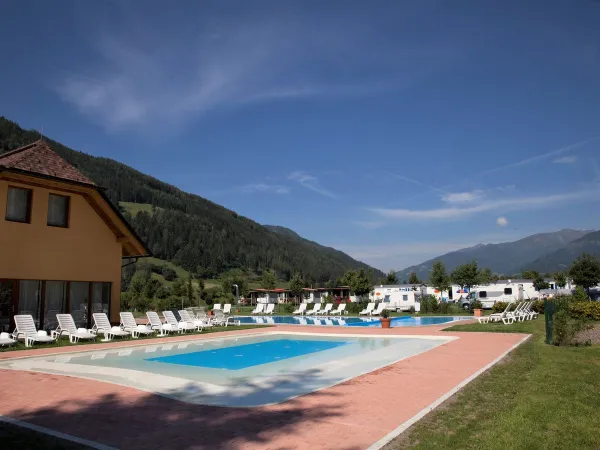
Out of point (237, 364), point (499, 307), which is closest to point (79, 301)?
point (237, 364)

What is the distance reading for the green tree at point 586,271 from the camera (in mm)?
45469

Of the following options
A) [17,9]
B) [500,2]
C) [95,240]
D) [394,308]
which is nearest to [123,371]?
[95,240]

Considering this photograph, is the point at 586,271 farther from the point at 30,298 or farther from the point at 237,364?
the point at 30,298

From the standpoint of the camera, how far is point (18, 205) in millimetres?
15375

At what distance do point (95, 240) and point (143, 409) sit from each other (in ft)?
42.1

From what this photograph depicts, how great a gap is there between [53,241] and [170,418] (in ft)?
40.8

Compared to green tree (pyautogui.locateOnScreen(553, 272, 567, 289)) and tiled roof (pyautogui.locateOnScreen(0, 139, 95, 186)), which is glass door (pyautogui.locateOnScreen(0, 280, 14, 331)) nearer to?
tiled roof (pyautogui.locateOnScreen(0, 139, 95, 186))

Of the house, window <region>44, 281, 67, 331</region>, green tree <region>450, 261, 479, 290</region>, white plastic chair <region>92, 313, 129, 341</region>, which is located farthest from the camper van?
window <region>44, 281, 67, 331</region>

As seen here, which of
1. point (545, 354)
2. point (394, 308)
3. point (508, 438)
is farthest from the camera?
point (394, 308)

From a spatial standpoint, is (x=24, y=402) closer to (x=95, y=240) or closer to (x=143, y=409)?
(x=143, y=409)

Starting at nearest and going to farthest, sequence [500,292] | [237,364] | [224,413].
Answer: [224,413], [237,364], [500,292]

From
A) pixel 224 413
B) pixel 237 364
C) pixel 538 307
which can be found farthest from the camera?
pixel 538 307

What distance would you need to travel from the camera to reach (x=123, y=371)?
31.7 ft

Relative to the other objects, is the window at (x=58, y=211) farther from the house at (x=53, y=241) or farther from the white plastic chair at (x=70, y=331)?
the white plastic chair at (x=70, y=331)
